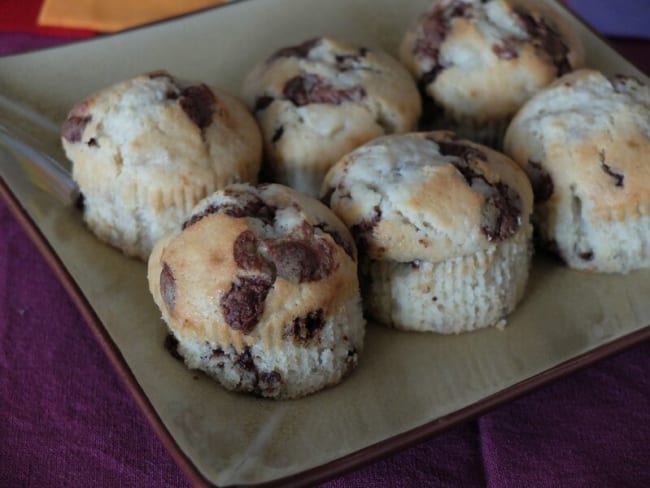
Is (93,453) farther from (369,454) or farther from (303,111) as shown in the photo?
(303,111)

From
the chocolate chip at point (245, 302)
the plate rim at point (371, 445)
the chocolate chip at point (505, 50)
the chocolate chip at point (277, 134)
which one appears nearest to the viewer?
the plate rim at point (371, 445)

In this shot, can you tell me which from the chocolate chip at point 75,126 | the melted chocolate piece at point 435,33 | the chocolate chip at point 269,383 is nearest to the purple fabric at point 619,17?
the melted chocolate piece at point 435,33

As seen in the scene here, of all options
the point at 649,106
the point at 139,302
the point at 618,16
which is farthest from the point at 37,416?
the point at 618,16

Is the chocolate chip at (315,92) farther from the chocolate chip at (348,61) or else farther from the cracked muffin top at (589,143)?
the cracked muffin top at (589,143)

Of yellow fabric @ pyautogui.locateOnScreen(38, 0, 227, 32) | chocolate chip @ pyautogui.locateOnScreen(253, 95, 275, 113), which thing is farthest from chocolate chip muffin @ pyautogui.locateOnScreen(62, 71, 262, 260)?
yellow fabric @ pyautogui.locateOnScreen(38, 0, 227, 32)

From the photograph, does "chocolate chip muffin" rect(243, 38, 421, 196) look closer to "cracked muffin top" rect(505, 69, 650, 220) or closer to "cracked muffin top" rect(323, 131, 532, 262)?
"cracked muffin top" rect(323, 131, 532, 262)

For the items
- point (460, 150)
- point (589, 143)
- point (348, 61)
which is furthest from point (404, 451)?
point (348, 61)
